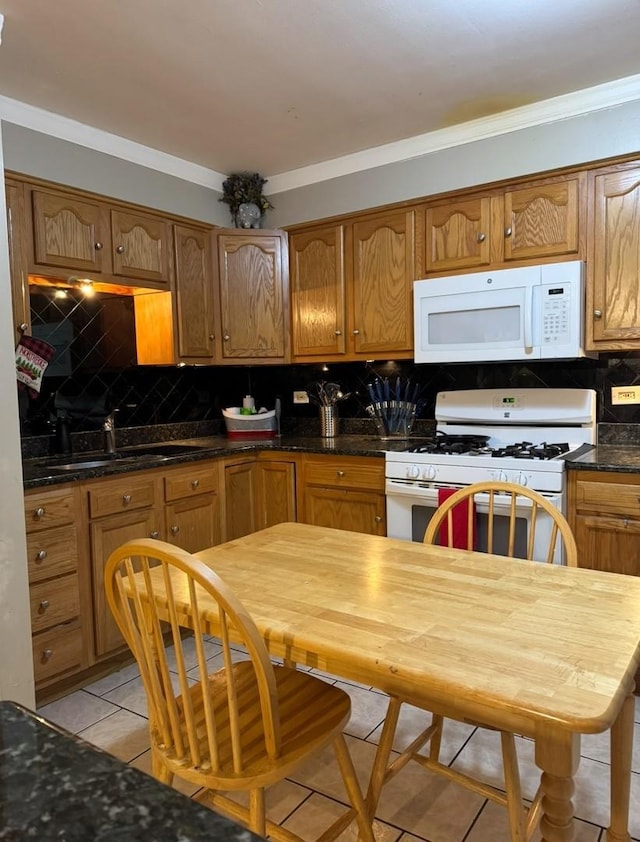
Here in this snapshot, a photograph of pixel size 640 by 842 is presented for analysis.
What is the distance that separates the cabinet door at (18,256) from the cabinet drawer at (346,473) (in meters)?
1.48

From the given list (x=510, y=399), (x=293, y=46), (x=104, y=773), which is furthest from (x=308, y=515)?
(x=104, y=773)

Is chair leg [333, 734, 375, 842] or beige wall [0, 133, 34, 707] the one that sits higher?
beige wall [0, 133, 34, 707]

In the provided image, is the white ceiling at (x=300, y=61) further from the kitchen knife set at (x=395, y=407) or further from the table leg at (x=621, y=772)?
the table leg at (x=621, y=772)

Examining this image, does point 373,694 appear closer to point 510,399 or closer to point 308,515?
point 308,515

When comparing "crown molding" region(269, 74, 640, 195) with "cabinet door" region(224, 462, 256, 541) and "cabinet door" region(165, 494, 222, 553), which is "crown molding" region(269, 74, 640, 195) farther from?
"cabinet door" region(165, 494, 222, 553)

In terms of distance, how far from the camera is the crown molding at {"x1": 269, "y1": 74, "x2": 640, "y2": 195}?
241 cm

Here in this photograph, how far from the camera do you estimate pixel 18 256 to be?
2430 millimetres

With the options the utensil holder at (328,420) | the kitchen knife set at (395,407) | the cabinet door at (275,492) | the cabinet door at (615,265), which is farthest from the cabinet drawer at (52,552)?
the cabinet door at (615,265)

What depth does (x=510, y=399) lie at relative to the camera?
292 cm

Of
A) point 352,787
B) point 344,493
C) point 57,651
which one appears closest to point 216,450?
point 344,493

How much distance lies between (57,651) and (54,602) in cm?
19

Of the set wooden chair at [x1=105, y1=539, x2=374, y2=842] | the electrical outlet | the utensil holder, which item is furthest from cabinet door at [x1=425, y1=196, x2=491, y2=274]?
wooden chair at [x1=105, y1=539, x2=374, y2=842]

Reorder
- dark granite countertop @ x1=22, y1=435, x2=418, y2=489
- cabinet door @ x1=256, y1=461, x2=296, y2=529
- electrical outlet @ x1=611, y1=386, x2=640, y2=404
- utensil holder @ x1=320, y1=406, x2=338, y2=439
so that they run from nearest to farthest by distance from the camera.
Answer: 1. dark granite countertop @ x1=22, y1=435, x2=418, y2=489
2. electrical outlet @ x1=611, y1=386, x2=640, y2=404
3. cabinet door @ x1=256, y1=461, x2=296, y2=529
4. utensil holder @ x1=320, y1=406, x2=338, y2=439

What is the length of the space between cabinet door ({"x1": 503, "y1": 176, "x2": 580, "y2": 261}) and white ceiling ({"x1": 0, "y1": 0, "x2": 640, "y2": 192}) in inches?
14.6
